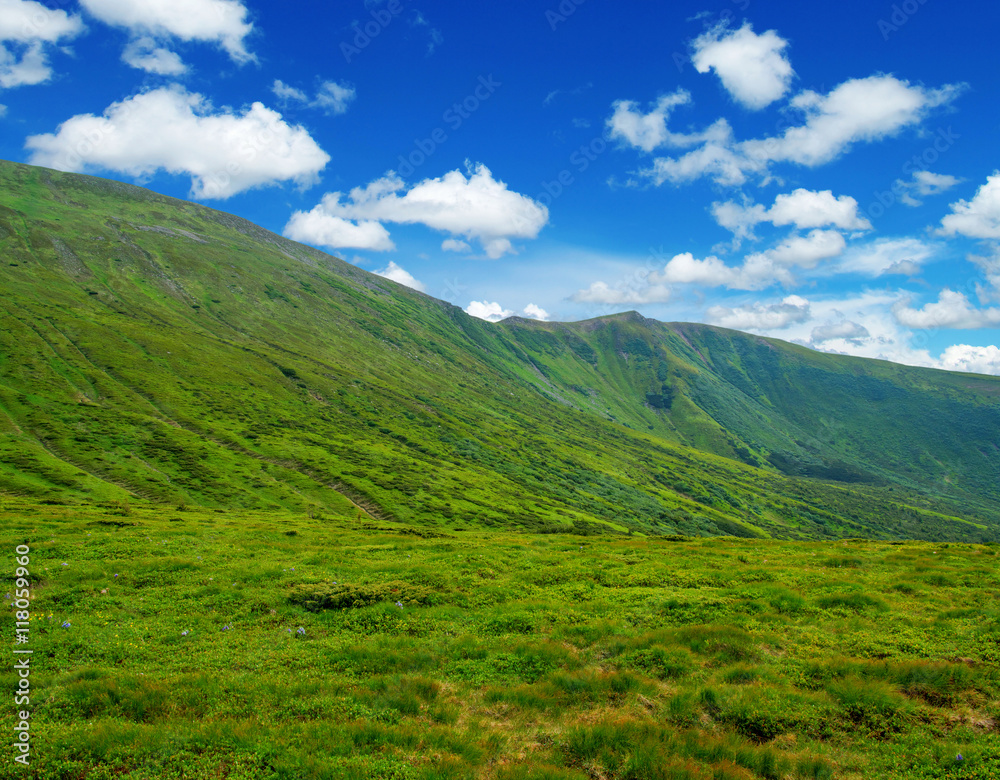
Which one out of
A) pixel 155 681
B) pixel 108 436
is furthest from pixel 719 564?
pixel 108 436

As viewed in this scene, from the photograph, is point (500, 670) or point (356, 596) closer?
point (500, 670)

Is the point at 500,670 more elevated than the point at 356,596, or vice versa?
the point at 500,670

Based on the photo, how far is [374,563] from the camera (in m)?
26.2

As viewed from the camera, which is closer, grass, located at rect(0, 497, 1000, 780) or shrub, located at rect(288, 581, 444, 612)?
grass, located at rect(0, 497, 1000, 780)

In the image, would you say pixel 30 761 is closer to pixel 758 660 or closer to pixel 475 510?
pixel 758 660

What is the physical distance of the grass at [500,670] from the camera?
1020 centimetres

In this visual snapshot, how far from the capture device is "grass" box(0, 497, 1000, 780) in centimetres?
1020

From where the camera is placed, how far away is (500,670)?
14695 mm

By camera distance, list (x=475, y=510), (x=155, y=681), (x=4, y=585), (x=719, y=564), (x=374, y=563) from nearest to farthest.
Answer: (x=155, y=681) → (x=4, y=585) → (x=374, y=563) → (x=719, y=564) → (x=475, y=510)

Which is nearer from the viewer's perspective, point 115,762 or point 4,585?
point 115,762

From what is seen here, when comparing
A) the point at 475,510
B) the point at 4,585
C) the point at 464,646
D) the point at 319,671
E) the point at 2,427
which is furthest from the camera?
the point at 475,510

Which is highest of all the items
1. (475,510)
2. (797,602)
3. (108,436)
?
(797,602)

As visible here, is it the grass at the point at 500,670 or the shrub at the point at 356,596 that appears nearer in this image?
the grass at the point at 500,670

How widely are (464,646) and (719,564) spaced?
1847 centimetres
